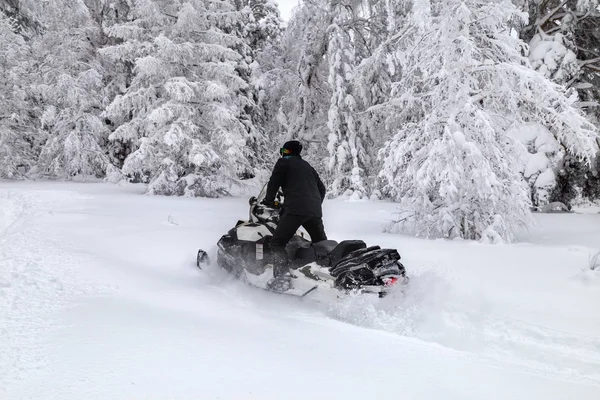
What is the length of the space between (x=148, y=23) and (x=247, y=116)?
602cm

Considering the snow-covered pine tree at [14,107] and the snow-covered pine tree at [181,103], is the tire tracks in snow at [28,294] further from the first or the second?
the snow-covered pine tree at [14,107]

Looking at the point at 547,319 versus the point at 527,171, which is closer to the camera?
the point at 547,319

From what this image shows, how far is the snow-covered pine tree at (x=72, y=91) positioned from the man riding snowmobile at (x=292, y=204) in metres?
19.3

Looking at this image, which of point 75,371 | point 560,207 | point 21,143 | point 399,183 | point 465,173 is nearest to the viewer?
point 75,371

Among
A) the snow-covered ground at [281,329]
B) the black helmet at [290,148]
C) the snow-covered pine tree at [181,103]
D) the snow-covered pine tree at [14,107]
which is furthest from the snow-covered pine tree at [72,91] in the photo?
the black helmet at [290,148]

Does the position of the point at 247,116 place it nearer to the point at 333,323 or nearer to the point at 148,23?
the point at 148,23

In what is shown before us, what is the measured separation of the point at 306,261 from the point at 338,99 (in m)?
13.3

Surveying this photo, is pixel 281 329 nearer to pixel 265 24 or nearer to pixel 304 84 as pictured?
pixel 304 84

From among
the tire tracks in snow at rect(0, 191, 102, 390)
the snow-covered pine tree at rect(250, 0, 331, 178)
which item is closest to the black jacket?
the tire tracks in snow at rect(0, 191, 102, 390)

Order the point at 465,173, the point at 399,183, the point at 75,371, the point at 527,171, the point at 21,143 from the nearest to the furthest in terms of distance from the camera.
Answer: the point at 75,371
the point at 465,173
the point at 399,183
the point at 527,171
the point at 21,143

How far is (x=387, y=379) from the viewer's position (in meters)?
3.10

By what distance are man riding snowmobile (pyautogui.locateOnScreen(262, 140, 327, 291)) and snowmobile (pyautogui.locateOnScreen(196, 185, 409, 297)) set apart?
0.13 metres

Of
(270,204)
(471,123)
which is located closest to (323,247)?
(270,204)

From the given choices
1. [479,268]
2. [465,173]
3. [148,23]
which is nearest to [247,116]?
[148,23]
